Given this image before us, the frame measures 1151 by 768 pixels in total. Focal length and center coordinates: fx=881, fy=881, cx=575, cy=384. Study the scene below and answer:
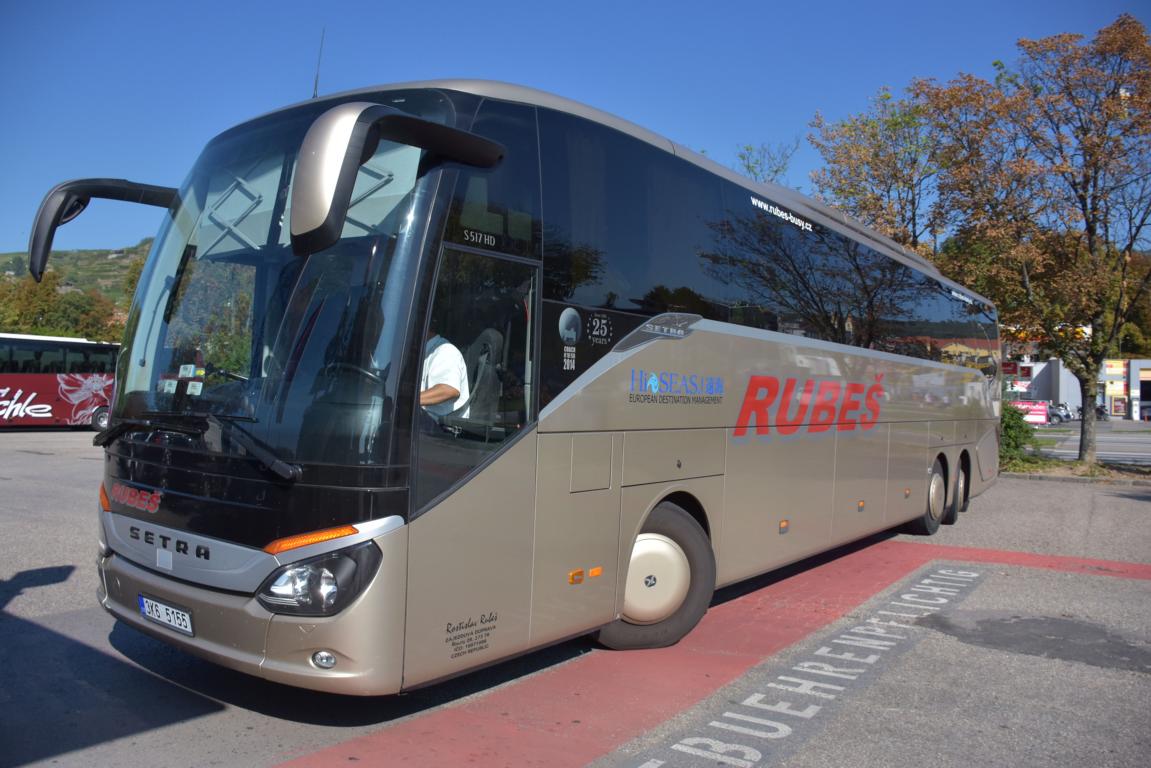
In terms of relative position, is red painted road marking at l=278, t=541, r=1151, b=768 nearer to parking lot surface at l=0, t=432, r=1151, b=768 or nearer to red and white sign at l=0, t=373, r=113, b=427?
parking lot surface at l=0, t=432, r=1151, b=768

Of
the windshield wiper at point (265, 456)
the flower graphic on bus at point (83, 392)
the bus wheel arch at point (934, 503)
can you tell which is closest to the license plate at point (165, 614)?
the windshield wiper at point (265, 456)

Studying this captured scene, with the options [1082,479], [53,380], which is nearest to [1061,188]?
Result: [1082,479]

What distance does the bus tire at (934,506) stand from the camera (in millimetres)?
12297

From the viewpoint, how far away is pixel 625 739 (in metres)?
4.67

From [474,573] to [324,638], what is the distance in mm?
832

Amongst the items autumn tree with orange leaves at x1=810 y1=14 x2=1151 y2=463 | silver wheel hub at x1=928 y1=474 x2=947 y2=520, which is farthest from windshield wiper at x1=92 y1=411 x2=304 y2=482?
→ autumn tree with orange leaves at x1=810 y1=14 x2=1151 y2=463

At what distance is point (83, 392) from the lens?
3036 cm

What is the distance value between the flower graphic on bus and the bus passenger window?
29554 millimetres

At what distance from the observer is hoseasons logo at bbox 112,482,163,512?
4.73m

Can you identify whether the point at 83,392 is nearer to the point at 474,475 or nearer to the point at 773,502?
the point at 773,502

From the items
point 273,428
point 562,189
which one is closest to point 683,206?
point 562,189

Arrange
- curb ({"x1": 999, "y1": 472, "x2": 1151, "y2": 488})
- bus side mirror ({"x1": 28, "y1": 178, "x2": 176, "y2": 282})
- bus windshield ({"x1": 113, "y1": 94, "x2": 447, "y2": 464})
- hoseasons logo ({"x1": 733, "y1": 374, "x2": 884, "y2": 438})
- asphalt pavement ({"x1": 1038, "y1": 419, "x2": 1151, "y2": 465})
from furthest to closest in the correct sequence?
asphalt pavement ({"x1": 1038, "y1": 419, "x2": 1151, "y2": 465}) → curb ({"x1": 999, "y1": 472, "x2": 1151, "y2": 488}) → hoseasons logo ({"x1": 733, "y1": 374, "x2": 884, "y2": 438}) → bus side mirror ({"x1": 28, "y1": 178, "x2": 176, "y2": 282}) → bus windshield ({"x1": 113, "y1": 94, "x2": 447, "y2": 464})

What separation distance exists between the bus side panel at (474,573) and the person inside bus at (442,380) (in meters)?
0.40

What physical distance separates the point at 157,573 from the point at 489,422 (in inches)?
77.1
